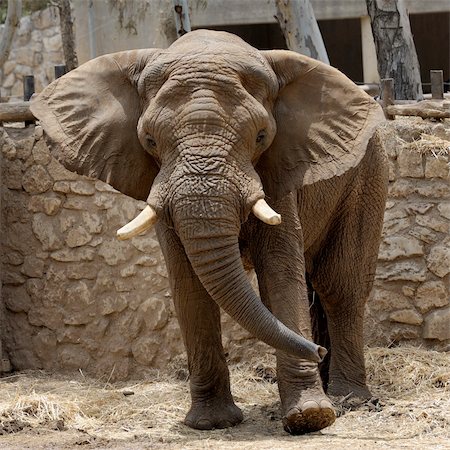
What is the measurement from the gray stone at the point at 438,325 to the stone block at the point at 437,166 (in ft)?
2.99

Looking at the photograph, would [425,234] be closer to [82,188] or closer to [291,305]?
[82,188]

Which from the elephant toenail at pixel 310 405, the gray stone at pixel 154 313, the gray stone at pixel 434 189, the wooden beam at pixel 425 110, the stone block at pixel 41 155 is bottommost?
the gray stone at pixel 154 313

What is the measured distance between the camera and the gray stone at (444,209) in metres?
8.66

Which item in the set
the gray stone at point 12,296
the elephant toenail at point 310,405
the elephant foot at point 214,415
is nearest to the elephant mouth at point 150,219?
the elephant toenail at point 310,405

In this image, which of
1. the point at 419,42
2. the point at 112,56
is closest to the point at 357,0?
the point at 419,42

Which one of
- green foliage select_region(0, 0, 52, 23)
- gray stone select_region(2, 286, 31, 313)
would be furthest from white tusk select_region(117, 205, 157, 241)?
green foliage select_region(0, 0, 52, 23)

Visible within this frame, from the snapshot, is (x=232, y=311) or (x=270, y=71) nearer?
(x=232, y=311)

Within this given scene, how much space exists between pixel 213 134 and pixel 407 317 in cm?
331

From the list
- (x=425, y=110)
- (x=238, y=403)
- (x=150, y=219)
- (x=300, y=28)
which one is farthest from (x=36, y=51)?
(x=150, y=219)

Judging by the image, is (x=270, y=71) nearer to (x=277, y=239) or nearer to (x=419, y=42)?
(x=277, y=239)

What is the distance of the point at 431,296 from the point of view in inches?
342

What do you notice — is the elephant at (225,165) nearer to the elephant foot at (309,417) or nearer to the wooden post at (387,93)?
the elephant foot at (309,417)

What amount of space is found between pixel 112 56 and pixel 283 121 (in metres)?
0.94

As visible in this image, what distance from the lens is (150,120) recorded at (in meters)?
6.03
